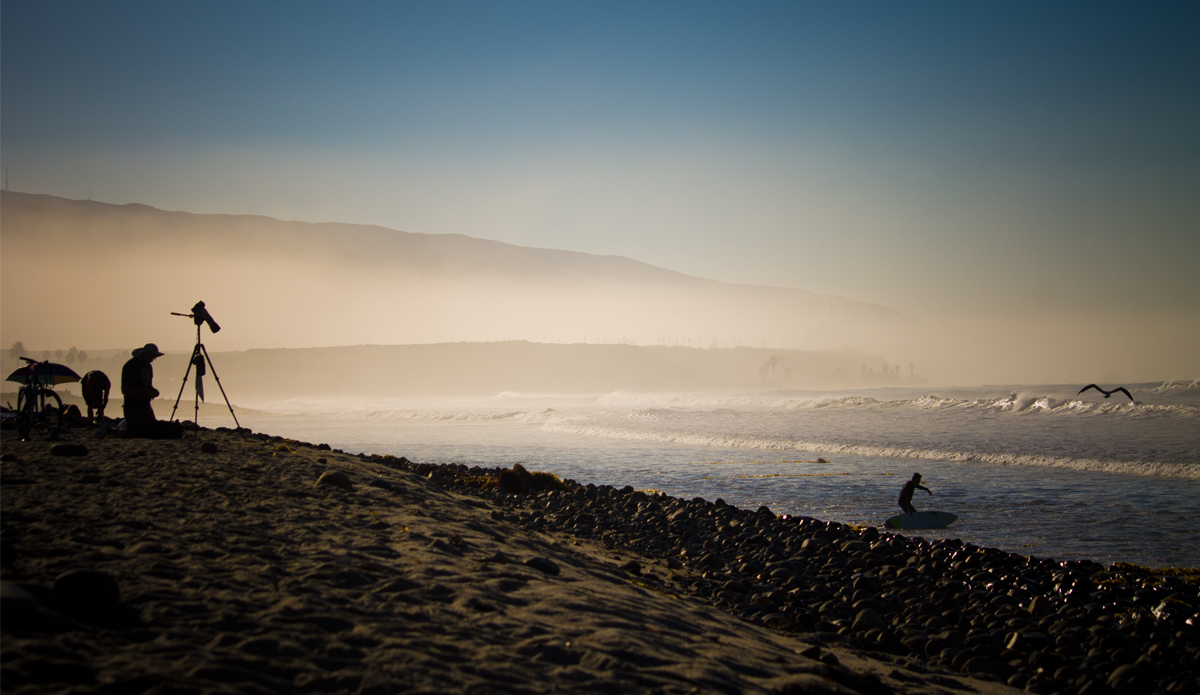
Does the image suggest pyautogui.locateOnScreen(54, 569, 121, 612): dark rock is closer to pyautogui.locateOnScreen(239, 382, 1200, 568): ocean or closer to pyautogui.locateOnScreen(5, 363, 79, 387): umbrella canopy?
pyautogui.locateOnScreen(5, 363, 79, 387): umbrella canopy

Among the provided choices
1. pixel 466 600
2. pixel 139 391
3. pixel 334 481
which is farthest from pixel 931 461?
pixel 139 391

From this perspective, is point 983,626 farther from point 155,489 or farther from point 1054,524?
point 155,489

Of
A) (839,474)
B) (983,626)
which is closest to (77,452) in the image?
(983,626)

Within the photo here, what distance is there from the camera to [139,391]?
11133mm

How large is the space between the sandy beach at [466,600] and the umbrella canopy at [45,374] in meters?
2.94

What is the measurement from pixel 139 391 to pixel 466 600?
9100 millimetres

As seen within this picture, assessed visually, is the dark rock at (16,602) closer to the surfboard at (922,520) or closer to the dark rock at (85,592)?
the dark rock at (85,592)

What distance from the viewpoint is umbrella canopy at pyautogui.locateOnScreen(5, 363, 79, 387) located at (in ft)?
40.0

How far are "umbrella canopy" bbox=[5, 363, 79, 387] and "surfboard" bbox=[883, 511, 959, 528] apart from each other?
51.4ft

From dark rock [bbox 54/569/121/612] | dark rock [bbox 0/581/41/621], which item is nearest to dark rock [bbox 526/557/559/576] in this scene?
dark rock [bbox 54/569/121/612]

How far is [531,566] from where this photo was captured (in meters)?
6.48

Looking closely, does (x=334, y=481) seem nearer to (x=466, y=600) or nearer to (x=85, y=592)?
(x=466, y=600)

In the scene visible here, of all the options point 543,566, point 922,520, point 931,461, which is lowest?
point 922,520

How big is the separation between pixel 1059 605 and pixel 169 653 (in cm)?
848
